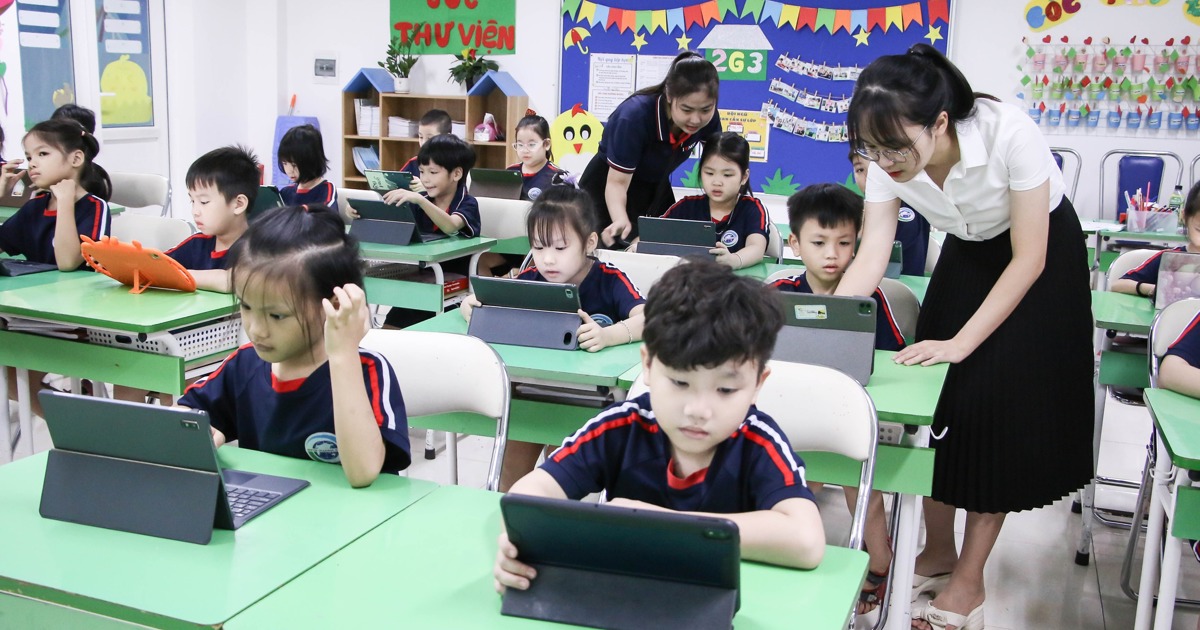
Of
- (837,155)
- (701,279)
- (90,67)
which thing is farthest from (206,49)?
(701,279)

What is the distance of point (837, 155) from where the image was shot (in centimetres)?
613

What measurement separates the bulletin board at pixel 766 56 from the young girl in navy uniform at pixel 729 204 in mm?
2616

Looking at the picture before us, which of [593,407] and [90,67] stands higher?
[90,67]

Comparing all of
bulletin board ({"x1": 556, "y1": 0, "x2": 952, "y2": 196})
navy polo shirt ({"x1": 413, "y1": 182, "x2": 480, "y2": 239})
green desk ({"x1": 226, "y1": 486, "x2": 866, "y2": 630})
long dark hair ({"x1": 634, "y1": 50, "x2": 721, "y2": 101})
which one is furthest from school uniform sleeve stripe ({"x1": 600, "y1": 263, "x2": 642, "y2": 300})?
bulletin board ({"x1": 556, "y1": 0, "x2": 952, "y2": 196})

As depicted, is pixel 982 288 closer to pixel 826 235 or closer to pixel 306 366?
pixel 826 235

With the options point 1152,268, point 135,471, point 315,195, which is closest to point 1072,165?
point 1152,268

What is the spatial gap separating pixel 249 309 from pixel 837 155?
5.22 meters

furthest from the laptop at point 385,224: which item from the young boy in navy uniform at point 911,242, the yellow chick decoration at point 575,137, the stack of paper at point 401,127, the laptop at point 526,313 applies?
the stack of paper at point 401,127

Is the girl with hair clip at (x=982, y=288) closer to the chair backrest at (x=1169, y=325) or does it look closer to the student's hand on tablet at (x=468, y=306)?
the chair backrest at (x=1169, y=325)

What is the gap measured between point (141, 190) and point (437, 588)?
13.5 ft

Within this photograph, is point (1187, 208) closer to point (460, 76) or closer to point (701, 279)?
point (701, 279)

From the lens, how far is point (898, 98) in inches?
66.6

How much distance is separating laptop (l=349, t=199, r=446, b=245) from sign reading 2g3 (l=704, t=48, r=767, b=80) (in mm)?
3140

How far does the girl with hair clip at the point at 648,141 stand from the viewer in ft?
10.2
